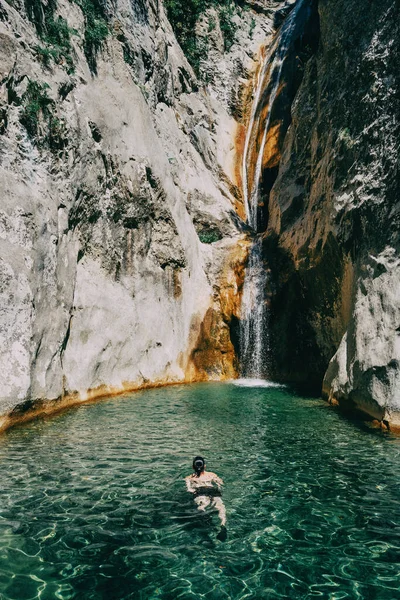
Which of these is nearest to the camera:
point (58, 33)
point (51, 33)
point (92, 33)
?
point (51, 33)

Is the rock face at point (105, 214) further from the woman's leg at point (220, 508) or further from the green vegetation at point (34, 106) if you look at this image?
the woman's leg at point (220, 508)

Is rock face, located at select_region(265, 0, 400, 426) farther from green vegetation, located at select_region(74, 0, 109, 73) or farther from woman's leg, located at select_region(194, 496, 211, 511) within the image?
green vegetation, located at select_region(74, 0, 109, 73)

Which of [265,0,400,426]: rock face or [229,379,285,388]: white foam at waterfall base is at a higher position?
[265,0,400,426]: rock face

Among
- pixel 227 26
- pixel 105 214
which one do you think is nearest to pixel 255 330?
pixel 105 214

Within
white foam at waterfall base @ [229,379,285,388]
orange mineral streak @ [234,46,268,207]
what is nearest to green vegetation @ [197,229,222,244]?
orange mineral streak @ [234,46,268,207]

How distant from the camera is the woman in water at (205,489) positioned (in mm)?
6288

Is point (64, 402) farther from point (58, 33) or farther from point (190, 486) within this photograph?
point (58, 33)

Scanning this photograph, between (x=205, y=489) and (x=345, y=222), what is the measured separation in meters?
11.3

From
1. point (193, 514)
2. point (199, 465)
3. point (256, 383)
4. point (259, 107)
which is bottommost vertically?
point (193, 514)

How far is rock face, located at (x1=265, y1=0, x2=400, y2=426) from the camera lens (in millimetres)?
12266

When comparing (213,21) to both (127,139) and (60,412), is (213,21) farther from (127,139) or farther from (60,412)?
(60,412)

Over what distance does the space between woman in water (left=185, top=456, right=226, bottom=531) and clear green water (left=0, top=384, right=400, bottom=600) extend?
17 centimetres

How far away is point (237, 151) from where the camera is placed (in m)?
31.4

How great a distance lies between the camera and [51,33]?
1572 cm
